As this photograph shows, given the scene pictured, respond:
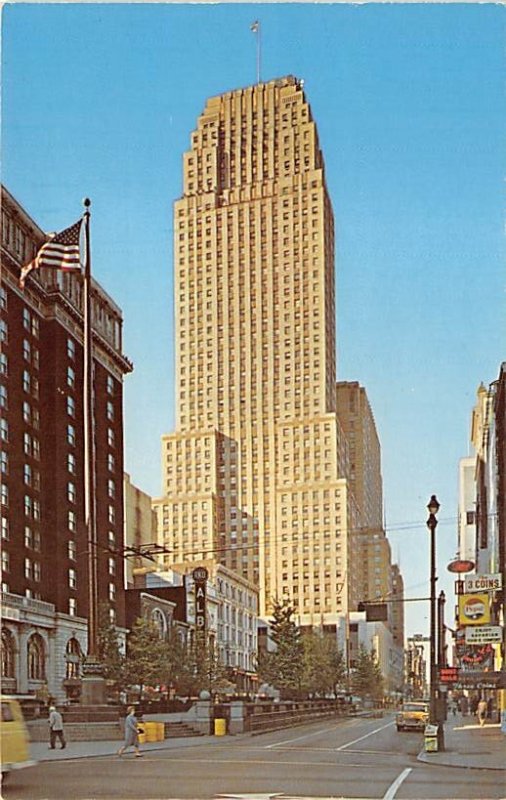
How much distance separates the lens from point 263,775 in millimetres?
13820

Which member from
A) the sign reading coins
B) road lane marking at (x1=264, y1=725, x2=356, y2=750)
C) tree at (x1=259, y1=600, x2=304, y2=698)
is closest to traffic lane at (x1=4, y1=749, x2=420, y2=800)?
road lane marking at (x1=264, y1=725, x2=356, y2=750)

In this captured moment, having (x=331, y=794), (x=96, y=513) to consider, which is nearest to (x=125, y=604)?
(x=96, y=513)

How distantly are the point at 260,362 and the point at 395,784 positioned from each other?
491 centimetres

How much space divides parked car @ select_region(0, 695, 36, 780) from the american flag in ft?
15.6

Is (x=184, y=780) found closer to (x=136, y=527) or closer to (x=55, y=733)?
(x=55, y=733)

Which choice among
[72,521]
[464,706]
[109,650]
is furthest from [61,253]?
[464,706]

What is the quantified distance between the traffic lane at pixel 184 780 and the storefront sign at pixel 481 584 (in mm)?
2426

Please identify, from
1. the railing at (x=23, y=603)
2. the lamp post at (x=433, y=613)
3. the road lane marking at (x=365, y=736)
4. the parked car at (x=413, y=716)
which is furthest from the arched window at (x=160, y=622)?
the lamp post at (x=433, y=613)

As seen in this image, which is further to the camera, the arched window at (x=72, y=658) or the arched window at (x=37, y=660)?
the arched window at (x=72, y=658)

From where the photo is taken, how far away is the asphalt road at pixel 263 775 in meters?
13.5

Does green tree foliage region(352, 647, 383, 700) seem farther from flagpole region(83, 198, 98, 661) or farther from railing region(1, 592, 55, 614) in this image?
railing region(1, 592, 55, 614)

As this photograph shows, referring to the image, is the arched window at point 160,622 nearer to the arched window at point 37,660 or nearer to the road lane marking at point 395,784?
the arched window at point 37,660

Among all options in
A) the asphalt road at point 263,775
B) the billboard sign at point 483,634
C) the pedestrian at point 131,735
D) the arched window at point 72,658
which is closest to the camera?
the asphalt road at point 263,775

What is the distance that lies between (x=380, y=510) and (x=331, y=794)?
3.26 meters
